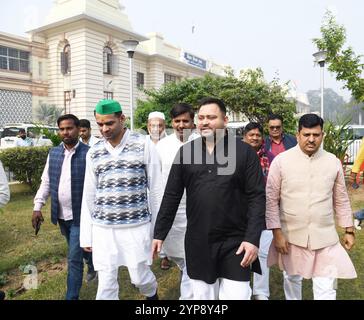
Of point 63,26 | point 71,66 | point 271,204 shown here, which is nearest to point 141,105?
point 71,66

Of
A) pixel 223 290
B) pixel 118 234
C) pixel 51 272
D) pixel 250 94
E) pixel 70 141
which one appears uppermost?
pixel 250 94

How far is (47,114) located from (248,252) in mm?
21259

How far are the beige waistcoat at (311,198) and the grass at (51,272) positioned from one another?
4.00 ft

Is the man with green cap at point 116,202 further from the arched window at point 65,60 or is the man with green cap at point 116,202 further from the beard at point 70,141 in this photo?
the arched window at point 65,60

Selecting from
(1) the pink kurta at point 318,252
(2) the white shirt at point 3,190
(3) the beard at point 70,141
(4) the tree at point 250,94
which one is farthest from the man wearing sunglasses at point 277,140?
(4) the tree at point 250,94

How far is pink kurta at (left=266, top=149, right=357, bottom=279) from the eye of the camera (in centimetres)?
273

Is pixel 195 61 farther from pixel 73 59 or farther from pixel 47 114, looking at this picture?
pixel 47 114

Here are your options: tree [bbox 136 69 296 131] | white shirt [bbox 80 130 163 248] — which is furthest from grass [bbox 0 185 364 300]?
tree [bbox 136 69 296 131]

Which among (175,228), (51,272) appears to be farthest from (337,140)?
(51,272)

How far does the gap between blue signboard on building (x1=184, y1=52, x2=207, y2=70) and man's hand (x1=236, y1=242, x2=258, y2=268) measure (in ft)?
94.9

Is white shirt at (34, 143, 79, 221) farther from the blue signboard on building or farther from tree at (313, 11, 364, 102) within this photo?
the blue signboard on building

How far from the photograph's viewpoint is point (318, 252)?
9.23ft
